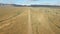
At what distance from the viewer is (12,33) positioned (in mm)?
451

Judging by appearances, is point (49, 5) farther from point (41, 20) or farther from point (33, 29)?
point (33, 29)

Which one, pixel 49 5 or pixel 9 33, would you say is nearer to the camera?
pixel 9 33

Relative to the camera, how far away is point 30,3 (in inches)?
33.1

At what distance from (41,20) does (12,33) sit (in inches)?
7.6

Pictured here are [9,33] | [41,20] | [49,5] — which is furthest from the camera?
[49,5]

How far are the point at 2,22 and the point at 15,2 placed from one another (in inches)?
13.3

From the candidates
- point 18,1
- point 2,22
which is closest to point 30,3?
point 18,1

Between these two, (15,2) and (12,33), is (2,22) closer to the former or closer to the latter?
(12,33)

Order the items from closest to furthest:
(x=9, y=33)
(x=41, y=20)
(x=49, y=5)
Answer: (x=9, y=33) → (x=41, y=20) → (x=49, y=5)

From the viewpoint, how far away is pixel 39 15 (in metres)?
0.64

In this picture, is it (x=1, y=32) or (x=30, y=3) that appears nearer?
(x=1, y=32)

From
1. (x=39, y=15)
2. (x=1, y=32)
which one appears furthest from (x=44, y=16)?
(x=1, y=32)

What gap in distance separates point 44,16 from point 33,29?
6.5 inches

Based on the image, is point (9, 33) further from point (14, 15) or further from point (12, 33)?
point (14, 15)
